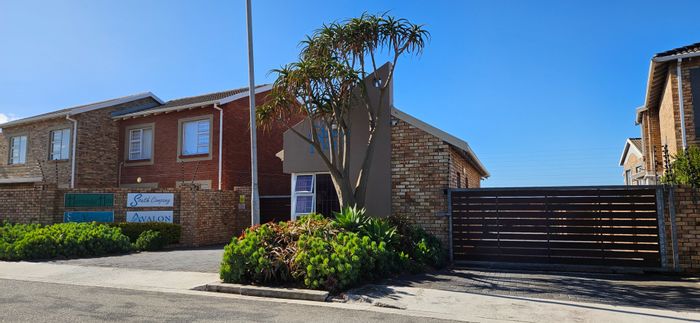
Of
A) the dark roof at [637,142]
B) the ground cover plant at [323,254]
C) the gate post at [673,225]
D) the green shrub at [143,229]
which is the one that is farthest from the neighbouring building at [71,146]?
the dark roof at [637,142]

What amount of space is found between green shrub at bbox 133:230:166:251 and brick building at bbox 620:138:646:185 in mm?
17665

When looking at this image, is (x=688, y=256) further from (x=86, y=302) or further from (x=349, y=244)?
(x=86, y=302)

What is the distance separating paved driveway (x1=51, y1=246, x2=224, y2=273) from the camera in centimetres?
1103

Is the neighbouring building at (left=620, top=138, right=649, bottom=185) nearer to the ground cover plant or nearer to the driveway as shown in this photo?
the driveway

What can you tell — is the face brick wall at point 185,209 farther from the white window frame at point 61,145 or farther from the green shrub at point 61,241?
the white window frame at point 61,145

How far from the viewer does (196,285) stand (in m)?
8.92

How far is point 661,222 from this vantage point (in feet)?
33.2

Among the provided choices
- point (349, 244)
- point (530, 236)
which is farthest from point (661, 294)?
point (349, 244)

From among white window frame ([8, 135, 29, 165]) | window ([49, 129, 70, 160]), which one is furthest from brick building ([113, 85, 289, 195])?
white window frame ([8, 135, 29, 165])

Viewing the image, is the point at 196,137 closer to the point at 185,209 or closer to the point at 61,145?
the point at 185,209

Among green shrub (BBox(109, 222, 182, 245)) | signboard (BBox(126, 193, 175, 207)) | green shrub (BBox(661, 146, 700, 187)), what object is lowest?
green shrub (BBox(109, 222, 182, 245))

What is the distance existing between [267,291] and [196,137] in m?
12.5

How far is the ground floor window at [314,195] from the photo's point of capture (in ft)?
46.3

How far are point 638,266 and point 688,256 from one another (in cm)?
93
